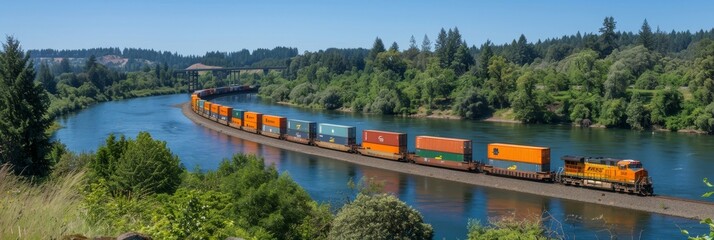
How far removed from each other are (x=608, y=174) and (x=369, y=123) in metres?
43.9

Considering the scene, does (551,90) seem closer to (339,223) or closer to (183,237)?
(339,223)

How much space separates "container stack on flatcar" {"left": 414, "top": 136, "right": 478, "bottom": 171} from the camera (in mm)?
40656

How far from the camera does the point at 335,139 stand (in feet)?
170

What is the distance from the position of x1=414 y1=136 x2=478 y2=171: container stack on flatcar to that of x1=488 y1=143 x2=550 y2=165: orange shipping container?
1.79 meters

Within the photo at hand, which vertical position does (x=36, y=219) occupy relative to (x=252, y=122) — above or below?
above

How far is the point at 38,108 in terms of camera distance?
2319cm

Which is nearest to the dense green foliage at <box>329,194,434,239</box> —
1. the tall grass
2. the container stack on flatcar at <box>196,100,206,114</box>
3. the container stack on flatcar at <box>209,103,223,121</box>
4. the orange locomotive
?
the tall grass

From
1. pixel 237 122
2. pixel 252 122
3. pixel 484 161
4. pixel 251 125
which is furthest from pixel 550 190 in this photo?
pixel 237 122

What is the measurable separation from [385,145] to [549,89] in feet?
152

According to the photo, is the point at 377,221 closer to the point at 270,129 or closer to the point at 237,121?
the point at 270,129

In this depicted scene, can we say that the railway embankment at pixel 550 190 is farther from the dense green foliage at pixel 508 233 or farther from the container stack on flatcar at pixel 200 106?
the container stack on flatcar at pixel 200 106

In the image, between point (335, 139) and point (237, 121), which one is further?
point (237, 121)

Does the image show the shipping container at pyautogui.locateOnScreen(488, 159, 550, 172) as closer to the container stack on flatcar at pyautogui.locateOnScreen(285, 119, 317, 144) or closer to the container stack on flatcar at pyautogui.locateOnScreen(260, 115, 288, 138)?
the container stack on flatcar at pyautogui.locateOnScreen(285, 119, 317, 144)

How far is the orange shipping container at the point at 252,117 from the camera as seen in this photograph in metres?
63.6
